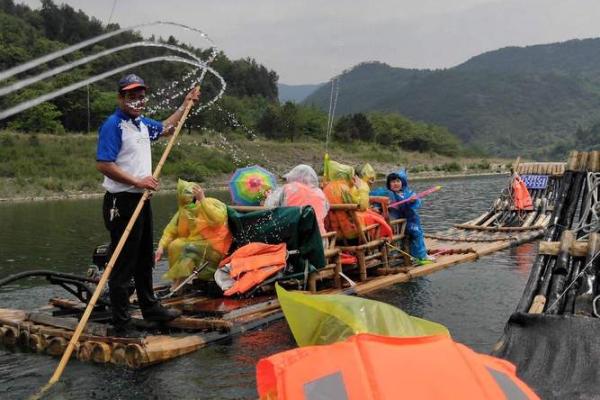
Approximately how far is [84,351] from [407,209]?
645 cm

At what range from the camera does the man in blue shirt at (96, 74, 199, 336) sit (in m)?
6.25

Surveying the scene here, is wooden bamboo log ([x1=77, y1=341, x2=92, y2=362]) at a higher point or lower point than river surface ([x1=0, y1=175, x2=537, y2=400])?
higher

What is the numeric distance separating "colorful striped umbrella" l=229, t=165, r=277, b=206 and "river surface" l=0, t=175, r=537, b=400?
218 centimetres

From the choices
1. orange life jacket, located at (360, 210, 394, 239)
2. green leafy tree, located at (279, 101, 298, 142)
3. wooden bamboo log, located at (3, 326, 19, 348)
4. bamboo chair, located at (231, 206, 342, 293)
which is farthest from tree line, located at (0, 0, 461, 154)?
wooden bamboo log, located at (3, 326, 19, 348)

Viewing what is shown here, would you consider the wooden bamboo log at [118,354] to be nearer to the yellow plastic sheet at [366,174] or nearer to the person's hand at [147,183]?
the person's hand at [147,183]

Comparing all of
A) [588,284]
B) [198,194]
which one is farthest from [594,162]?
[198,194]

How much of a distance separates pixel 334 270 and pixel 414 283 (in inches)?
73.8

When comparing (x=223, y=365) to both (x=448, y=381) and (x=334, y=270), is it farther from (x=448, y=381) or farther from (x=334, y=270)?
(x=448, y=381)

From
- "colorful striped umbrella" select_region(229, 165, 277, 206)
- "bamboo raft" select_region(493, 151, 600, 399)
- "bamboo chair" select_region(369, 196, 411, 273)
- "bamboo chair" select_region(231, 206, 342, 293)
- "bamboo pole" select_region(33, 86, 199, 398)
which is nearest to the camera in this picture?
"bamboo raft" select_region(493, 151, 600, 399)

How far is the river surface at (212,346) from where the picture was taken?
5.98 meters

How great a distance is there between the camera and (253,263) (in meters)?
8.22

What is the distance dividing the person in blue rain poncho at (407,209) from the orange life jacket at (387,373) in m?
8.13

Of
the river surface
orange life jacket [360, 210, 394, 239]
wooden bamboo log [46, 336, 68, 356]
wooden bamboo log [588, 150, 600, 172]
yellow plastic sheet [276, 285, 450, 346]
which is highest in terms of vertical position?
wooden bamboo log [588, 150, 600, 172]

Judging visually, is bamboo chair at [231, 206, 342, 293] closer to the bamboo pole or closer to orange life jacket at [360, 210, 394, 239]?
orange life jacket at [360, 210, 394, 239]
